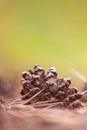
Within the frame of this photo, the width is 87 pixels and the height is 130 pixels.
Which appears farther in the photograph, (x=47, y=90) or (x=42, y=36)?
(x=42, y=36)

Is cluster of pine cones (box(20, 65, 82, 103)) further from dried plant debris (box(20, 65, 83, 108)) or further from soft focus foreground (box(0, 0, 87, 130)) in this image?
soft focus foreground (box(0, 0, 87, 130))

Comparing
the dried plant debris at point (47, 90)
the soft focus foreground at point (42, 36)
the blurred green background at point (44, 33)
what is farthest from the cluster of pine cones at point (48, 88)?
the blurred green background at point (44, 33)

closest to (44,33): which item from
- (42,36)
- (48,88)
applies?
(42,36)

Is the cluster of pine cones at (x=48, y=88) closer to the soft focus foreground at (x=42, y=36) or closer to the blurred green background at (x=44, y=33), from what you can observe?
the soft focus foreground at (x=42, y=36)

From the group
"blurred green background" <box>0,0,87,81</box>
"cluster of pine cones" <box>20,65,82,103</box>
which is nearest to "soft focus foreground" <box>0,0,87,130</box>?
"blurred green background" <box>0,0,87,81</box>

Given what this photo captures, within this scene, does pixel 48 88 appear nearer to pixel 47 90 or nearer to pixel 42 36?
pixel 47 90

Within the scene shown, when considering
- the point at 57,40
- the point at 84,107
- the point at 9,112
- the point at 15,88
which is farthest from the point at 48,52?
the point at 9,112

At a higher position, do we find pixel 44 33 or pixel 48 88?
pixel 44 33
